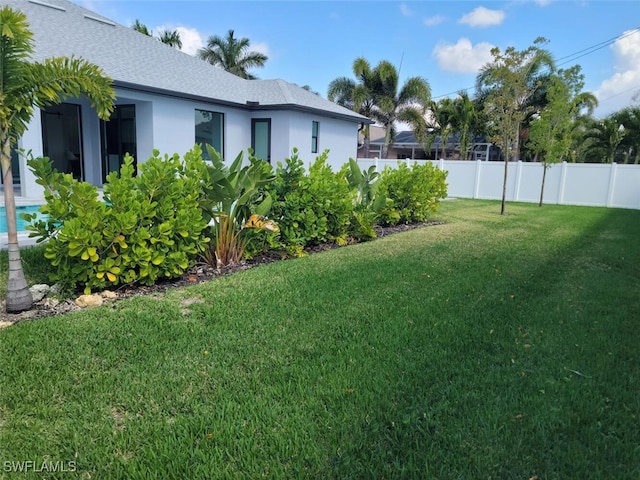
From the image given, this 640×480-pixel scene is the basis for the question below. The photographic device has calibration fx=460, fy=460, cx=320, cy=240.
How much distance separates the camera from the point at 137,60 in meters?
14.4

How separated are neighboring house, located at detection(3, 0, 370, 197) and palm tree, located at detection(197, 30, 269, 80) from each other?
1833cm

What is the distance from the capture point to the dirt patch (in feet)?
14.8

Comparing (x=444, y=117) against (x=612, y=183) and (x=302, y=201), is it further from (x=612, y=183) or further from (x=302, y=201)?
(x=302, y=201)

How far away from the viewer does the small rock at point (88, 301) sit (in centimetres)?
479

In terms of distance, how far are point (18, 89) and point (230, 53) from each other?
32860 mm

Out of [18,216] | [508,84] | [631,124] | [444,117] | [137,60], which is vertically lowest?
[18,216]

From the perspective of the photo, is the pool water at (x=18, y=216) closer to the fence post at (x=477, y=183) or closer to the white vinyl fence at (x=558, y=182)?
Answer: the white vinyl fence at (x=558, y=182)

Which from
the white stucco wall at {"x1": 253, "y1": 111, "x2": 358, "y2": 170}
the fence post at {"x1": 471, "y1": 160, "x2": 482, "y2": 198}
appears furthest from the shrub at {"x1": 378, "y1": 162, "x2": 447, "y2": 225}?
the fence post at {"x1": 471, "y1": 160, "x2": 482, "y2": 198}

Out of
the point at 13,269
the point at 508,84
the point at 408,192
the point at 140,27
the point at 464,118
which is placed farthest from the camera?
the point at 464,118

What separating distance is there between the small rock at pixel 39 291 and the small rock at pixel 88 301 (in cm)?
45

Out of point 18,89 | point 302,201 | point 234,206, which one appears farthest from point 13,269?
point 302,201

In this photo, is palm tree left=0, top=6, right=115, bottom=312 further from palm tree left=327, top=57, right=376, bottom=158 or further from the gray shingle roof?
palm tree left=327, top=57, right=376, bottom=158

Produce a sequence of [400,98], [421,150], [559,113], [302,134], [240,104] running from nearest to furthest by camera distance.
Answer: [240,104], [559,113], [302,134], [400,98], [421,150]
